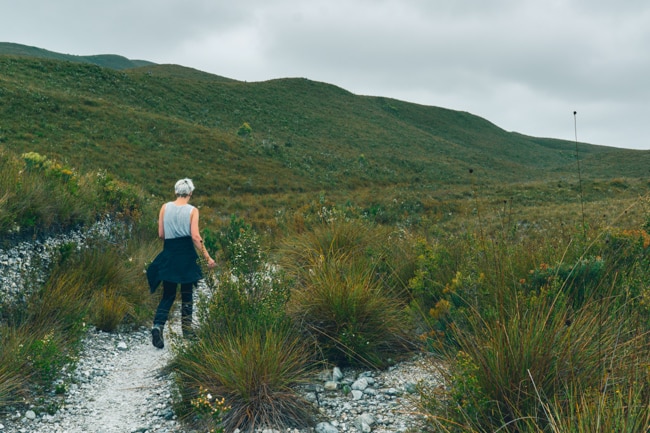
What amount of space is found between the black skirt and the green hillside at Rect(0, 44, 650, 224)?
14955mm

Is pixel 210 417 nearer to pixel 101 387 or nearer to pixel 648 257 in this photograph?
pixel 101 387

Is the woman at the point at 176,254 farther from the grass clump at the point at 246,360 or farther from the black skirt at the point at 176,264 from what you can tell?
the grass clump at the point at 246,360

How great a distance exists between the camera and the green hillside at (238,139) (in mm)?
28453

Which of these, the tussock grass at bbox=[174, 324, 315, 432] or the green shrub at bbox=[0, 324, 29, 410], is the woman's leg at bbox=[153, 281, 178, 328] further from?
the tussock grass at bbox=[174, 324, 315, 432]

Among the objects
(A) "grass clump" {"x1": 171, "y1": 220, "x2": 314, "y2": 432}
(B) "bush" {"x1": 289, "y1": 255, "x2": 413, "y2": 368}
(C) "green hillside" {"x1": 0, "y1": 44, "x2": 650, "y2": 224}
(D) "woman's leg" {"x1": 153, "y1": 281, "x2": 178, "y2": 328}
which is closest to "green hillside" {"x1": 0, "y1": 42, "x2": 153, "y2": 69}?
(C) "green hillside" {"x1": 0, "y1": 44, "x2": 650, "y2": 224}

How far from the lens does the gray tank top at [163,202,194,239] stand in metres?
6.89

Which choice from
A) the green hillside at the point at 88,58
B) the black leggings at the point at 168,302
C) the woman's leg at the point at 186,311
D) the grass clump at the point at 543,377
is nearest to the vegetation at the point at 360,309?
the grass clump at the point at 543,377

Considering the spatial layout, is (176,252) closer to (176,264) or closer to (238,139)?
(176,264)

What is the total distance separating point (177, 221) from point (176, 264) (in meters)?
0.64

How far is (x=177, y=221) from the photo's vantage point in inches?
272

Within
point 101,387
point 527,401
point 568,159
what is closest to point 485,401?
point 527,401

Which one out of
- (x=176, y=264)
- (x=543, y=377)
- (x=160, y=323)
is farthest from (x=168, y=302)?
(x=543, y=377)

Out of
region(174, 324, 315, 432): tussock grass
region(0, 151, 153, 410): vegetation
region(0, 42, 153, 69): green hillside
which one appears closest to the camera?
region(174, 324, 315, 432): tussock grass

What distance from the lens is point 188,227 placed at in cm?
690
